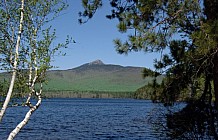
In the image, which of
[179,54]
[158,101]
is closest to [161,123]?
[158,101]

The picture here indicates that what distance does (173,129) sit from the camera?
10.7 m

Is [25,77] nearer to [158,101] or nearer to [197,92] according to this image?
[158,101]

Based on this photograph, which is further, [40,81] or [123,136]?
[123,136]

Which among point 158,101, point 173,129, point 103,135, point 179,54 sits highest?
point 179,54

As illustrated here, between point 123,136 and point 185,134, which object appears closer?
point 185,134

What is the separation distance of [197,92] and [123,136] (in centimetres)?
1651

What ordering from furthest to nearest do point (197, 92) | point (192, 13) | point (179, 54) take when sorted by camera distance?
point (197, 92) → point (179, 54) → point (192, 13)

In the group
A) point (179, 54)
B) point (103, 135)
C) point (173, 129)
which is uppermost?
point (179, 54)

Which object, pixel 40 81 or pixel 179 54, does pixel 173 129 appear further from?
pixel 40 81

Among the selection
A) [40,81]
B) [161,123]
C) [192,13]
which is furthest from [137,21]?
[161,123]

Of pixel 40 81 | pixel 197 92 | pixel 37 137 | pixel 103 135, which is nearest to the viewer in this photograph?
pixel 40 81

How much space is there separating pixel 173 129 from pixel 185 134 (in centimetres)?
37

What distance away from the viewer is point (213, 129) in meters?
10.1

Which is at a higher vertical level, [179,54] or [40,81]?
[179,54]
